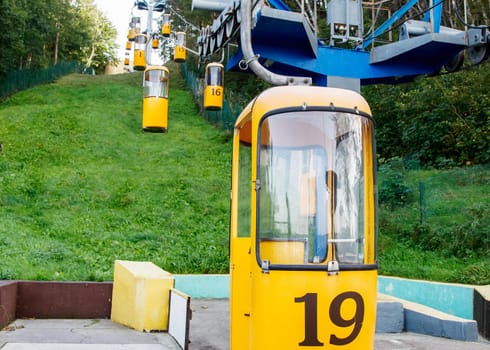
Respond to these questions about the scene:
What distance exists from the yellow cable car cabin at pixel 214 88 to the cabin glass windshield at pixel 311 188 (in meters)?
8.48

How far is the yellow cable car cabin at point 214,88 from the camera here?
1370 cm

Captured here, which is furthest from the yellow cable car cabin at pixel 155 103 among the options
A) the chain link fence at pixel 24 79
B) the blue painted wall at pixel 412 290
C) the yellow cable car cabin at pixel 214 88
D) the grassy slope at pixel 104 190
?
the chain link fence at pixel 24 79

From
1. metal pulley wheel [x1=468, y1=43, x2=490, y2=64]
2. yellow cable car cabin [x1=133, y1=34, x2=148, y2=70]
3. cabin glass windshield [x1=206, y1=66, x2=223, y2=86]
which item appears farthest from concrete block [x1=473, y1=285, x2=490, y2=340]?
yellow cable car cabin [x1=133, y1=34, x2=148, y2=70]

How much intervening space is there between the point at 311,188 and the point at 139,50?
1634 cm

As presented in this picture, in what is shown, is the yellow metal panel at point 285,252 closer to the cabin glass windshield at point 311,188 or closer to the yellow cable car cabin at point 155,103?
the cabin glass windshield at point 311,188

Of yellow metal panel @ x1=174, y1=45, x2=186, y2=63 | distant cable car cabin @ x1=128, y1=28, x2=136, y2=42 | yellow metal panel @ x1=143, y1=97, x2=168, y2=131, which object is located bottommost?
yellow metal panel @ x1=143, y1=97, x2=168, y2=131

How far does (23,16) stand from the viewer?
114ft

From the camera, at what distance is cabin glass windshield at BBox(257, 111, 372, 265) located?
5.08 m

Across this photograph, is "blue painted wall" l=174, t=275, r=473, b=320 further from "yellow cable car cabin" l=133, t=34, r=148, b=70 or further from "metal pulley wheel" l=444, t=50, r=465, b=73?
"yellow cable car cabin" l=133, t=34, r=148, b=70

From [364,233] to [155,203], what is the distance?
1336cm

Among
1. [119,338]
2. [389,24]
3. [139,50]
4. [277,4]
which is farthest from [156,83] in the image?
[139,50]

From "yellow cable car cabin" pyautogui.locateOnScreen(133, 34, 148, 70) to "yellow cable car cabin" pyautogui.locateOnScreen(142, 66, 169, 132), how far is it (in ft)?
22.4

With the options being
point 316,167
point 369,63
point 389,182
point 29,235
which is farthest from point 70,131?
point 316,167

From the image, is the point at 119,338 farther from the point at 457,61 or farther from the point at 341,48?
the point at 457,61
